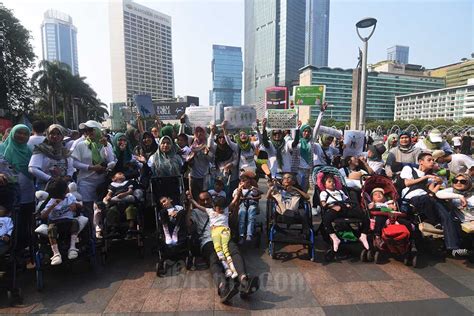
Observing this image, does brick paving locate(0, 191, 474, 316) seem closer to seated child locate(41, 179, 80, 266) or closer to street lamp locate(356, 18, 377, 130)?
seated child locate(41, 179, 80, 266)

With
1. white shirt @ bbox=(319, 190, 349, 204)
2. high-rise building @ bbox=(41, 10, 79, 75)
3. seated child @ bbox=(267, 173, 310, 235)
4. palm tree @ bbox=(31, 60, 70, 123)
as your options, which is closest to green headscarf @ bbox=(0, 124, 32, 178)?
seated child @ bbox=(267, 173, 310, 235)

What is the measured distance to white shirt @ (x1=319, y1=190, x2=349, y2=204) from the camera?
4.15 metres

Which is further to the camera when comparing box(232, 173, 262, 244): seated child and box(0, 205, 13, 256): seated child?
box(232, 173, 262, 244): seated child

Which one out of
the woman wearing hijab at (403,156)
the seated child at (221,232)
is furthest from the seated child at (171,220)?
the woman wearing hijab at (403,156)

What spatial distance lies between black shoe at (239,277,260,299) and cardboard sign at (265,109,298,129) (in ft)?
9.44

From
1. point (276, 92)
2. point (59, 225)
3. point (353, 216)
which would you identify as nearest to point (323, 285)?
point (353, 216)

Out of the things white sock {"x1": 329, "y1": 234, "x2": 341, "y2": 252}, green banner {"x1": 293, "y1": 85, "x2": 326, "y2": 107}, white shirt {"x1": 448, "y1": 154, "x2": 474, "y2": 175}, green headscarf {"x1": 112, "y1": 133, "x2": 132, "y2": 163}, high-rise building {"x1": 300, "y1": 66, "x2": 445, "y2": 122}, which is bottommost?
white sock {"x1": 329, "y1": 234, "x2": 341, "y2": 252}

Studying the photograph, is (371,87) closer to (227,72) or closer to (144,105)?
(227,72)

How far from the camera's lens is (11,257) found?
3.04 m

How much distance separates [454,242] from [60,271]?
525cm

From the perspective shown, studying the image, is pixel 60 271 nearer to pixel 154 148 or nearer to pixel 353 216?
pixel 154 148

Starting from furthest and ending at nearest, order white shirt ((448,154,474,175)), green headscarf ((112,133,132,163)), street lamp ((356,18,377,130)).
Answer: street lamp ((356,18,377,130)), white shirt ((448,154,474,175)), green headscarf ((112,133,132,163))

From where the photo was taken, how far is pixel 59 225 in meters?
3.34

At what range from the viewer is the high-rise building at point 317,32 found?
150750 millimetres
